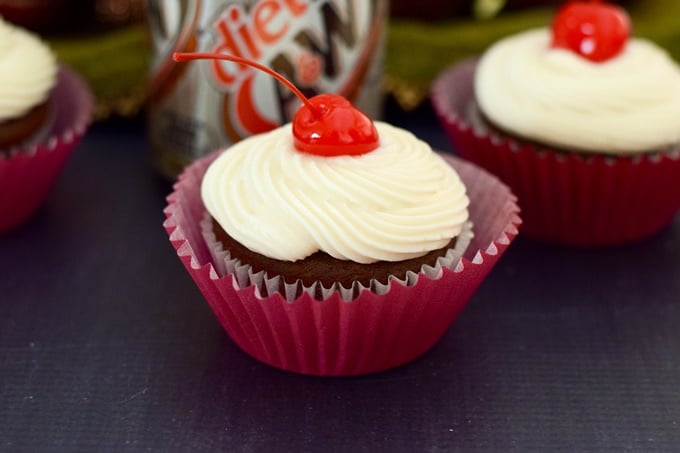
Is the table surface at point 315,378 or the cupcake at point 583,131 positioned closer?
the table surface at point 315,378

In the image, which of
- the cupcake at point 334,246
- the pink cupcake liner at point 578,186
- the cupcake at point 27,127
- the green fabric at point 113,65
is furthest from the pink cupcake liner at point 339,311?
the green fabric at point 113,65

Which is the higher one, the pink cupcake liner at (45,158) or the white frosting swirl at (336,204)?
the white frosting swirl at (336,204)

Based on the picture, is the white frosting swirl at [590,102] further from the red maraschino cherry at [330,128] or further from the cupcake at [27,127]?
the cupcake at [27,127]

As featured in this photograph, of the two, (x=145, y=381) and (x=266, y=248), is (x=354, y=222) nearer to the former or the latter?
(x=266, y=248)

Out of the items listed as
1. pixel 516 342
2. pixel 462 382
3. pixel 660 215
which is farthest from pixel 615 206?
pixel 462 382

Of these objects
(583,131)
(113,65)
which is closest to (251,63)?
(583,131)

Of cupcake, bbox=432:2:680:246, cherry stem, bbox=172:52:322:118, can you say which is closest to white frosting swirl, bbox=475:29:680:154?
cupcake, bbox=432:2:680:246
